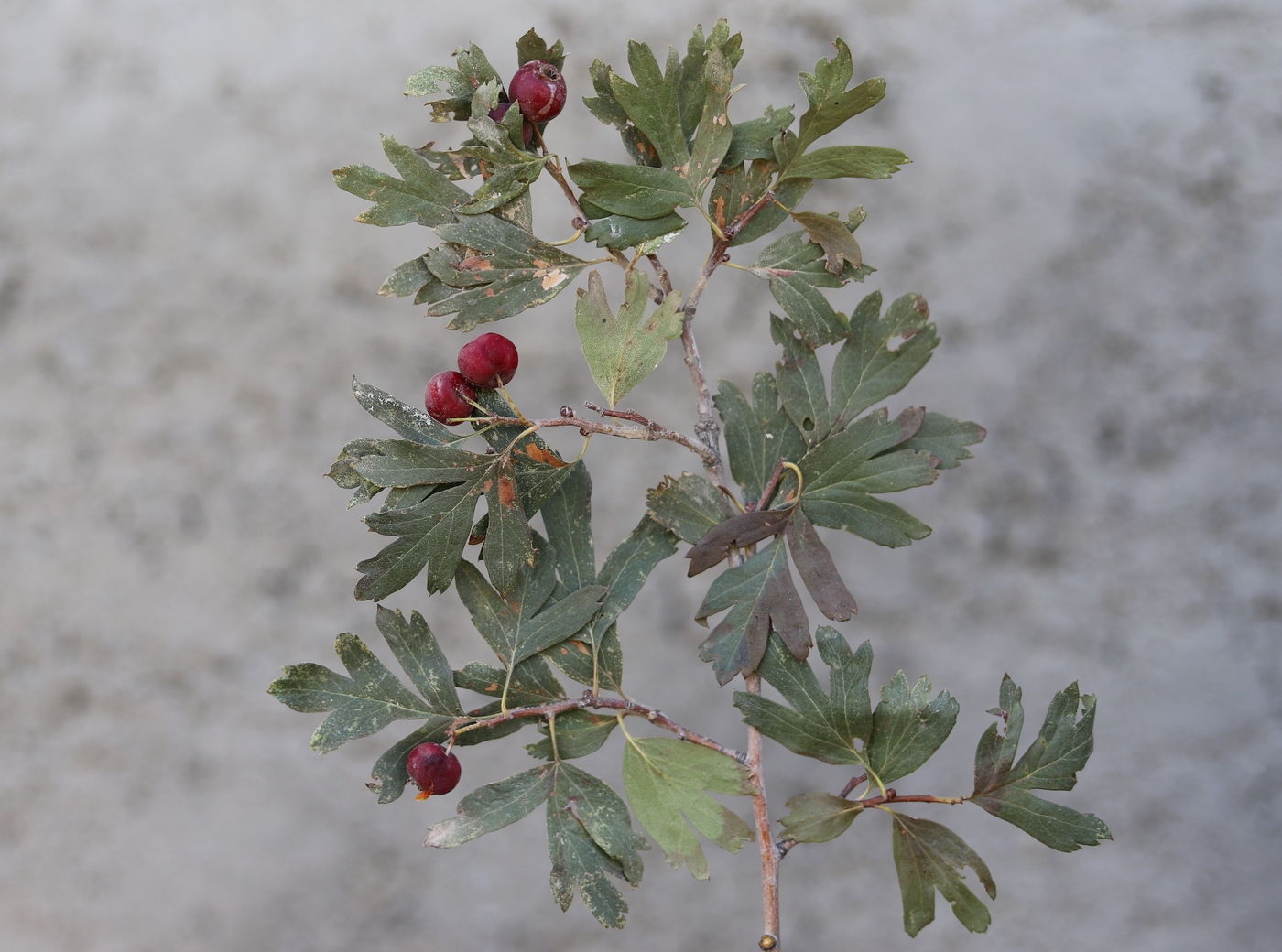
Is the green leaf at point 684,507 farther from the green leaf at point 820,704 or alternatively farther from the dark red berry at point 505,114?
the dark red berry at point 505,114

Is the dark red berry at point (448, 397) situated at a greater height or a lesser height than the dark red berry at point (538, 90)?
lesser

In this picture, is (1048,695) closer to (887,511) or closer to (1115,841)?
(1115,841)

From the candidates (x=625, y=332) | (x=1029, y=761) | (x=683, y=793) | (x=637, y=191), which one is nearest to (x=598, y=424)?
(x=625, y=332)

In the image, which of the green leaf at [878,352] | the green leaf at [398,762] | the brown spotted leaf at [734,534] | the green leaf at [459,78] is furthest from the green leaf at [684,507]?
the green leaf at [459,78]

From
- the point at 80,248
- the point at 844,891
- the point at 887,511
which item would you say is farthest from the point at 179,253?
the point at 844,891

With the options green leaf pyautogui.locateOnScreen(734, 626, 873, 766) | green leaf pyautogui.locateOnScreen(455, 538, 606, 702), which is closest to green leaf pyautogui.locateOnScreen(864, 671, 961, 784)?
green leaf pyautogui.locateOnScreen(734, 626, 873, 766)
